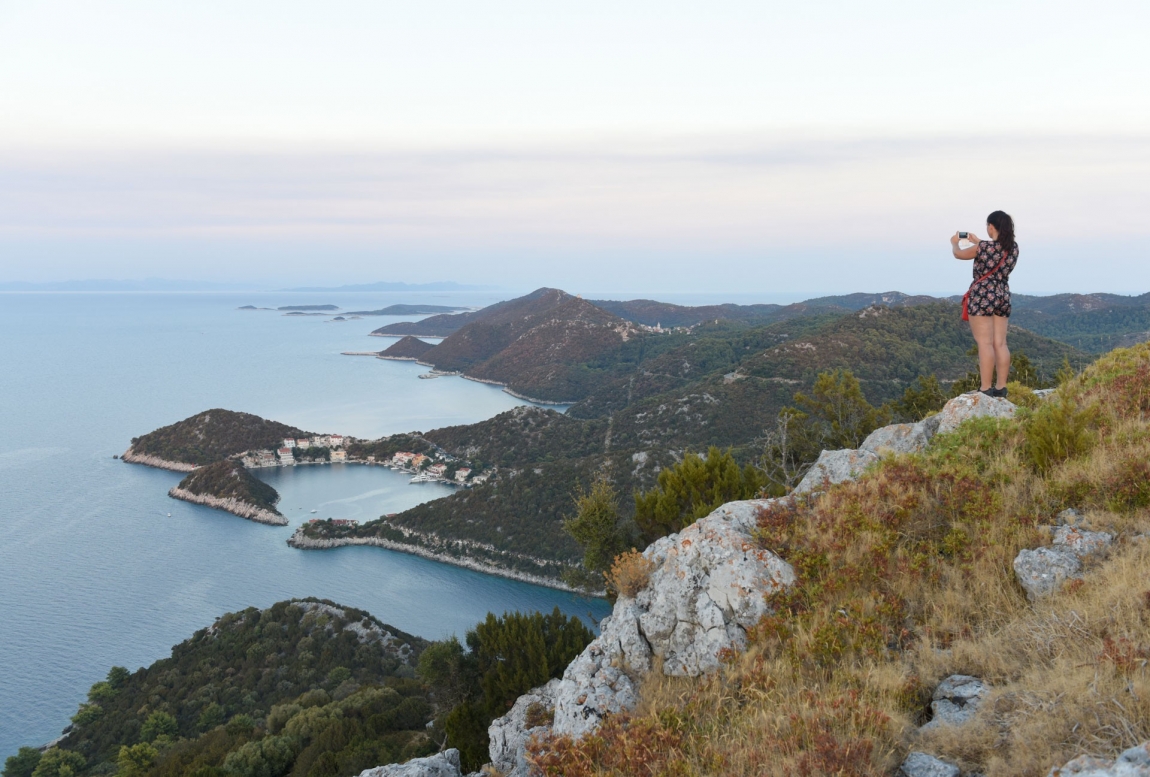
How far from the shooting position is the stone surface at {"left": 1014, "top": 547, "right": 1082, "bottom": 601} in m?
4.84

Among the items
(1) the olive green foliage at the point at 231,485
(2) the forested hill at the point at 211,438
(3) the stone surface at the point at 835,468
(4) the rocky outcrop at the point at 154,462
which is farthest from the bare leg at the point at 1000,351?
(4) the rocky outcrop at the point at 154,462

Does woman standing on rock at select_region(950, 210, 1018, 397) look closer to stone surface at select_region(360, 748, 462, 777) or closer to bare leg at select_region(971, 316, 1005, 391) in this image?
bare leg at select_region(971, 316, 1005, 391)

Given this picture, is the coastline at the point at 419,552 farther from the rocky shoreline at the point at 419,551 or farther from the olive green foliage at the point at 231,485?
the olive green foliage at the point at 231,485

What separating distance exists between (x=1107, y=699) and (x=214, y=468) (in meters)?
93.5

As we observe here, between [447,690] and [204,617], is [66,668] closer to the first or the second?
[204,617]

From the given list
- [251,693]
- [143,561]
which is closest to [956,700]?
[251,693]

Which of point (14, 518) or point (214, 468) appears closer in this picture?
point (14, 518)

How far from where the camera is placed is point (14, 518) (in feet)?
227

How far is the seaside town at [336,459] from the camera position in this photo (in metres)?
84.7

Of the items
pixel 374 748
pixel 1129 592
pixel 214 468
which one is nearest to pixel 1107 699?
pixel 1129 592

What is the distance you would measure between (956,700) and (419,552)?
63.2 meters

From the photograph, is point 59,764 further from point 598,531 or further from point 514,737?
point 514,737

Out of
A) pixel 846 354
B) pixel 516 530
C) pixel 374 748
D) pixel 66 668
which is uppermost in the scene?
pixel 846 354

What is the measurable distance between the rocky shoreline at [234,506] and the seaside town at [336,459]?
477 inches
